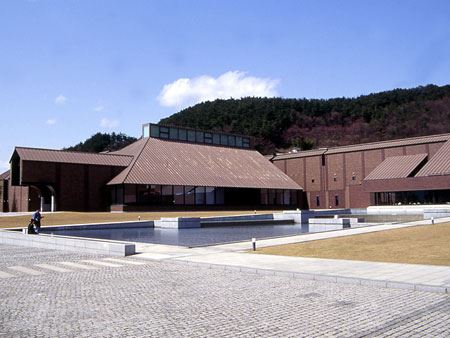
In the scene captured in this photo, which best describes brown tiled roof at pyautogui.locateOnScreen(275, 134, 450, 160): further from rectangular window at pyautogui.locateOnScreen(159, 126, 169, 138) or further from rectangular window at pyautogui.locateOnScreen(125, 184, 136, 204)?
rectangular window at pyautogui.locateOnScreen(125, 184, 136, 204)

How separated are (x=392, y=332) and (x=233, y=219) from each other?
3050 centimetres

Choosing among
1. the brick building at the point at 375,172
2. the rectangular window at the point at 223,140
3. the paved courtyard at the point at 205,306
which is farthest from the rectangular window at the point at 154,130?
the paved courtyard at the point at 205,306

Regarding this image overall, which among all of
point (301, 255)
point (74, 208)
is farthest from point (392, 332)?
point (74, 208)

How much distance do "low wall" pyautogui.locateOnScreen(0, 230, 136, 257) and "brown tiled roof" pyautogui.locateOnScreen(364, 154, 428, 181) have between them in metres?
42.8

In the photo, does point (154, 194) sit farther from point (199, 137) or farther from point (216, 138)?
point (216, 138)

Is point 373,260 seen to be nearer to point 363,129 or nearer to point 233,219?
point 233,219

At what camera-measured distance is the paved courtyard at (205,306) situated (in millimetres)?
6387

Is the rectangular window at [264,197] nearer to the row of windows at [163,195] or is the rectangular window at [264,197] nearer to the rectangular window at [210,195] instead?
the row of windows at [163,195]

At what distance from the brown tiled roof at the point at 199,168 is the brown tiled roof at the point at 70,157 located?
1.95m

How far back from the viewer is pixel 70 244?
1814 centimetres

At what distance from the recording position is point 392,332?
Result: 613cm

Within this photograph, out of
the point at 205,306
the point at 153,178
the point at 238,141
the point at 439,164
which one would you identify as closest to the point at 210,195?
the point at 153,178

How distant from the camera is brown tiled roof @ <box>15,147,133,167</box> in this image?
46578mm

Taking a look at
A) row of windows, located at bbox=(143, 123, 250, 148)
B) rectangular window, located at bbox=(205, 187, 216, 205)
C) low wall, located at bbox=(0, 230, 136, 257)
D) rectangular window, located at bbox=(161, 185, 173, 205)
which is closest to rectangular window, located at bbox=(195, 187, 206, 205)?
rectangular window, located at bbox=(205, 187, 216, 205)
